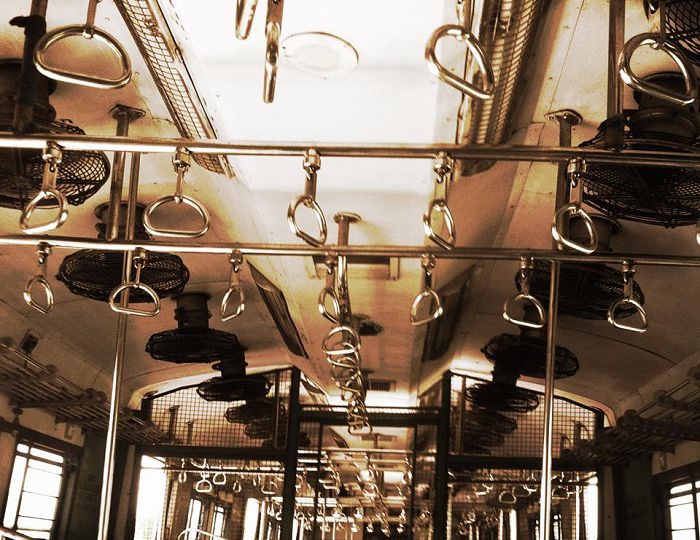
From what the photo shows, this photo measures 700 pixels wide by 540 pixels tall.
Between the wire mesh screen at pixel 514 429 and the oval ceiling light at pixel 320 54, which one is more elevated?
the oval ceiling light at pixel 320 54

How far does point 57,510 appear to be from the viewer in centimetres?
591

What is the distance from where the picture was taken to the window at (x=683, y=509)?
16.0ft

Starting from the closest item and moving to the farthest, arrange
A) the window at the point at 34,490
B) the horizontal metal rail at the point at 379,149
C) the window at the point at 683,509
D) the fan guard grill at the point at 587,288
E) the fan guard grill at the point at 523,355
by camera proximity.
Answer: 1. the horizontal metal rail at the point at 379,149
2. the fan guard grill at the point at 587,288
3. the fan guard grill at the point at 523,355
4. the window at the point at 683,509
5. the window at the point at 34,490

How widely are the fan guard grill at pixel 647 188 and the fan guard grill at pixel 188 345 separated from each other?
251 centimetres

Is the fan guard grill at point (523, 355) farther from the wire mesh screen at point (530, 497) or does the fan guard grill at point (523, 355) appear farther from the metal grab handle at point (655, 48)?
the metal grab handle at point (655, 48)

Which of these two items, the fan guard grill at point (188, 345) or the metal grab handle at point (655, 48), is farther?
the fan guard grill at point (188, 345)

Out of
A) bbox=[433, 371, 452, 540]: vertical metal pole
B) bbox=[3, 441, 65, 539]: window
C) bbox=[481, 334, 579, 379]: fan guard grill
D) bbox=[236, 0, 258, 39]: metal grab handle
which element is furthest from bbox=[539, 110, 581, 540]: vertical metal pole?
bbox=[433, 371, 452, 540]: vertical metal pole

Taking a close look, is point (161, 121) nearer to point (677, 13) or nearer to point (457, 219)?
point (457, 219)

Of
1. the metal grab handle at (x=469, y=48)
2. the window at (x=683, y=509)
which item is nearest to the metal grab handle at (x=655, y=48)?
the metal grab handle at (x=469, y=48)

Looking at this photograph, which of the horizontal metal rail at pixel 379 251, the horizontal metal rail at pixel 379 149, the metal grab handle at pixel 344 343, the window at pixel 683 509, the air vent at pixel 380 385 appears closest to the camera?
the horizontal metal rail at pixel 379 149

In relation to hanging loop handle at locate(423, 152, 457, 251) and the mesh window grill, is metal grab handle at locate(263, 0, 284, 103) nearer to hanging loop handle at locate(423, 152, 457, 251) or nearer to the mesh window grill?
hanging loop handle at locate(423, 152, 457, 251)

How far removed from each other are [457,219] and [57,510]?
390 centimetres

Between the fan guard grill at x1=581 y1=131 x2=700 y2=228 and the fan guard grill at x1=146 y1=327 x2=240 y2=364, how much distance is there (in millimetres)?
2513

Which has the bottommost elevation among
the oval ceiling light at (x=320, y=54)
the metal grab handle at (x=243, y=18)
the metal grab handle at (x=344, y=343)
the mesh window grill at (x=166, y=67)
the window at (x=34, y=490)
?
the window at (x=34, y=490)
